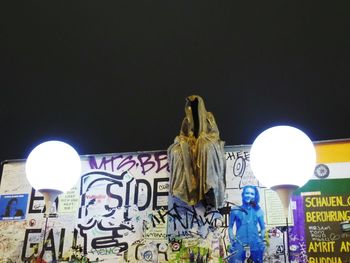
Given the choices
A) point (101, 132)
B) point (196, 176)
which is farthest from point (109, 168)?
point (196, 176)

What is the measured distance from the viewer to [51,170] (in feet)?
6.56

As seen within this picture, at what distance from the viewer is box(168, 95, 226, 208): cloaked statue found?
201cm

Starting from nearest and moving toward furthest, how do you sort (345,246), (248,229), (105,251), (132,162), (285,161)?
1. (285,161)
2. (345,246)
3. (248,229)
4. (105,251)
5. (132,162)

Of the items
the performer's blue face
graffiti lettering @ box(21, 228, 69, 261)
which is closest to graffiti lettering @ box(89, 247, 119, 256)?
graffiti lettering @ box(21, 228, 69, 261)

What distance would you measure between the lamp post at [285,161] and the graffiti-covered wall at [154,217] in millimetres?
319

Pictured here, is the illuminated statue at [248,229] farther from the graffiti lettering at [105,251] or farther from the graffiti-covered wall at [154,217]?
the graffiti lettering at [105,251]

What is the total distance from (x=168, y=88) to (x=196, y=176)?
1.96 ft

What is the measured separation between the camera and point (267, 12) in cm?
235

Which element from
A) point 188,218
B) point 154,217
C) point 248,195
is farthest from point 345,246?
point 154,217

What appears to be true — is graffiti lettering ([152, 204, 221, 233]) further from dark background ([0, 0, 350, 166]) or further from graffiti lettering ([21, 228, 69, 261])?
graffiti lettering ([21, 228, 69, 261])

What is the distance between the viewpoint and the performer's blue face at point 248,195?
210 cm

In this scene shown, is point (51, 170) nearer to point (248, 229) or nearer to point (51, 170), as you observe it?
point (51, 170)

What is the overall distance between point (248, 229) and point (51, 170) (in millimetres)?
939

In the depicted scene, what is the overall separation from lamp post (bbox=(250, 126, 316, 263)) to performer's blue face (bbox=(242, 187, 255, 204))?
13.5 inches
